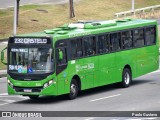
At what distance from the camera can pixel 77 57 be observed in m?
27.7

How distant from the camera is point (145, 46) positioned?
108 feet

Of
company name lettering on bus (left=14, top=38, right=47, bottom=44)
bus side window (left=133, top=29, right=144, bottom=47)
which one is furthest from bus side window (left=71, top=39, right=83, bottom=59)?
bus side window (left=133, top=29, right=144, bottom=47)

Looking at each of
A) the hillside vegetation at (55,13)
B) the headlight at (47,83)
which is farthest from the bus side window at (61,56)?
the hillside vegetation at (55,13)

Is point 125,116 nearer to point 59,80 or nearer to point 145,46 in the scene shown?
point 59,80

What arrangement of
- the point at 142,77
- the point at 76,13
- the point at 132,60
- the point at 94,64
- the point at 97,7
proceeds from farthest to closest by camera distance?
the point at 97,7
the point at 76,13
the point at 142,77
the point at 132,60
the point at 94,64

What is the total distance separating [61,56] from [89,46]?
256 centimetres

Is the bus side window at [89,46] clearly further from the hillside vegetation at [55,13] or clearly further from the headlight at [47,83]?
the hillside vegetation at [55,13]

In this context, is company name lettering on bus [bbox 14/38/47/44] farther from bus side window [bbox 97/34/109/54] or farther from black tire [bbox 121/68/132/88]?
black tire [bbox 121/68/132/88]

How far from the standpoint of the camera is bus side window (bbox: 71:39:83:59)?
27.5 meters

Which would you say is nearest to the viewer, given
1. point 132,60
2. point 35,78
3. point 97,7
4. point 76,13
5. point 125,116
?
point 125,116

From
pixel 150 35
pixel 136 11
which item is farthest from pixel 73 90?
pixel 136 11

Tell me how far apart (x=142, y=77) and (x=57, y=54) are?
31.0 feet

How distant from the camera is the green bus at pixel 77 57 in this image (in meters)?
26.2

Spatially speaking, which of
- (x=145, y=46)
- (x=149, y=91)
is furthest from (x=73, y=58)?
(x=145, y=46)
